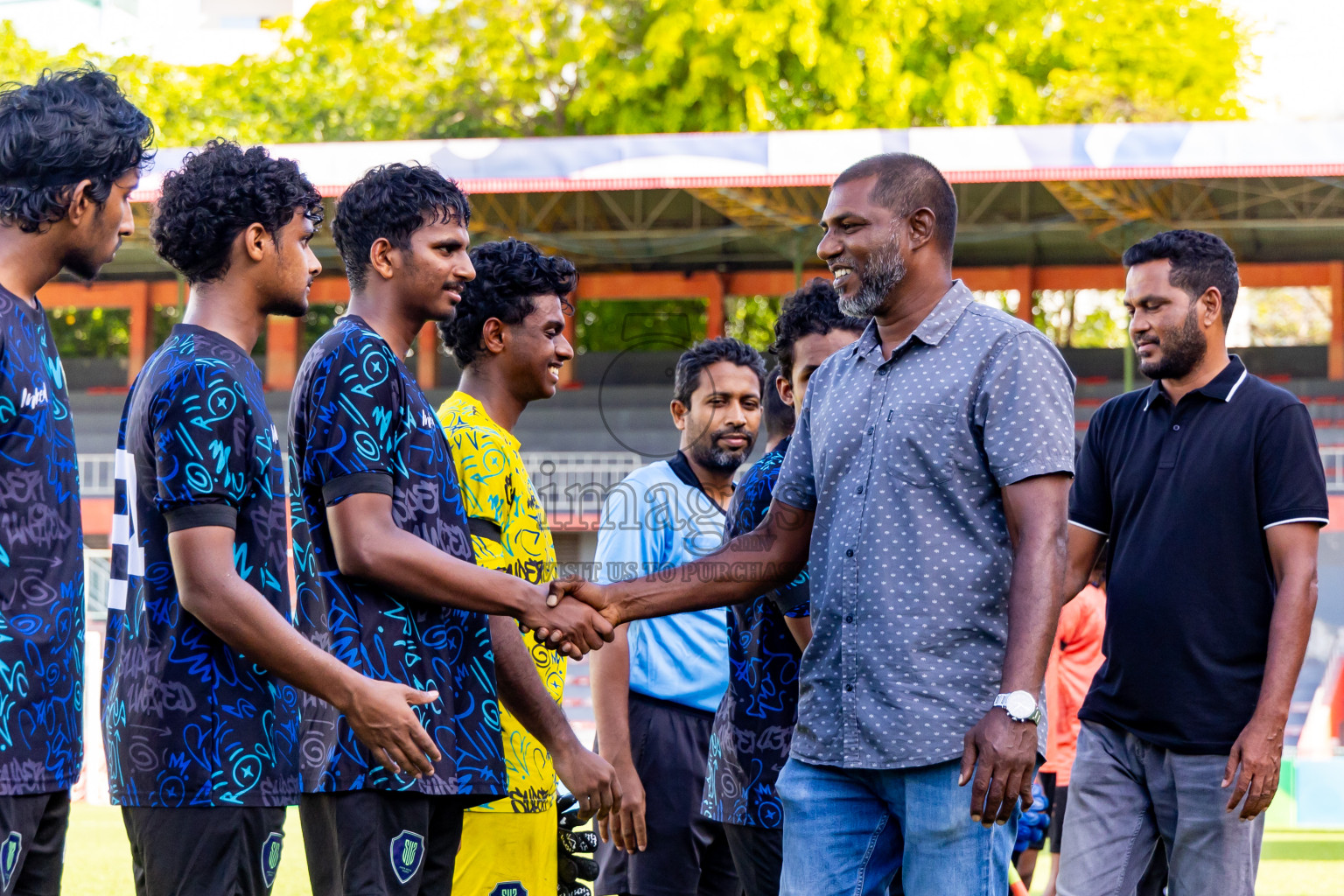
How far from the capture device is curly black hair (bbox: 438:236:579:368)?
154 inches

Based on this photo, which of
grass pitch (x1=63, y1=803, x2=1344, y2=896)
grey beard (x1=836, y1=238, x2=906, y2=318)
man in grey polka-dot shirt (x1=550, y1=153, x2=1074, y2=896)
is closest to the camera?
man in grey polka-dot shirt (x1=550, y1=153, x2=1074, y2=896)

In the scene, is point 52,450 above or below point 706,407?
below

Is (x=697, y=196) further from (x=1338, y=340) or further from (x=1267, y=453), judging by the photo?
(x=1267, y=453)

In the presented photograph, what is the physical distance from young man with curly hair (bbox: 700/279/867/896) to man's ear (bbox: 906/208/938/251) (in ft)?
2.52

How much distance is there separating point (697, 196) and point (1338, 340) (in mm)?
12346

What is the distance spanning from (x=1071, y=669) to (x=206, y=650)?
506 cm

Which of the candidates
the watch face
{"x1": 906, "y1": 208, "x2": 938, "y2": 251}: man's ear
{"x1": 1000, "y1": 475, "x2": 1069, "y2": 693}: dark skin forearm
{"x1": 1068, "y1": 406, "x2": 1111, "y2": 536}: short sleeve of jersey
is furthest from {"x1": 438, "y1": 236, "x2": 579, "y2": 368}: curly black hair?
the watch face

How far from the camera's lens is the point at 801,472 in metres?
3.46

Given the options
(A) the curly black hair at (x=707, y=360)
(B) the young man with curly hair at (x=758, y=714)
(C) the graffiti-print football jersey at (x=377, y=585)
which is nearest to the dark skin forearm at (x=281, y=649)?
(C) the graffiti-print football jersey at (x=377, y=585)

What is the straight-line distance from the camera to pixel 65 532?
253 cm

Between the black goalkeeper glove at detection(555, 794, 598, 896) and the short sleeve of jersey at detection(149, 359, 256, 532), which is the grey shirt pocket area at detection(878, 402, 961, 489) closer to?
the short sleeve of jersey at detection(149, 359, 256, 532)

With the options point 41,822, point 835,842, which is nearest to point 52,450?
point 41,822

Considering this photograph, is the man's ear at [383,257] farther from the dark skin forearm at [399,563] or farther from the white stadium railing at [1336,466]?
the white stadium railing at [1336,466]

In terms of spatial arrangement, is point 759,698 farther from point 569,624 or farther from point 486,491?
point 486,491
